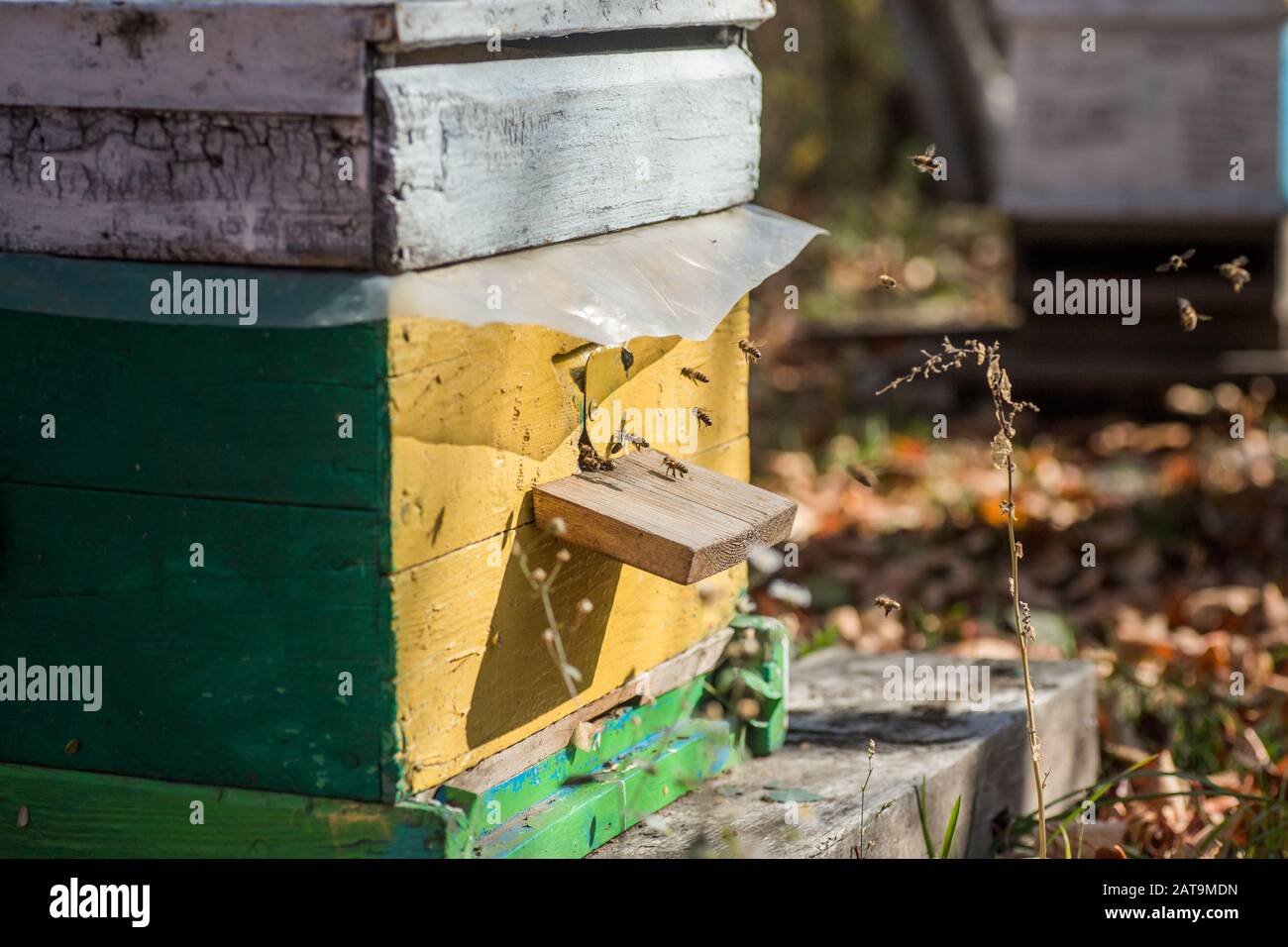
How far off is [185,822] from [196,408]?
1.54ft

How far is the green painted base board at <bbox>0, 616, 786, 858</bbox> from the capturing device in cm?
176

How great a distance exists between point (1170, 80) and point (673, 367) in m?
3.58

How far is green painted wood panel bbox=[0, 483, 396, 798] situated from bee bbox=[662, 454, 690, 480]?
509 millimetres

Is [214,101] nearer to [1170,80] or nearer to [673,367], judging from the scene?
[673,367]

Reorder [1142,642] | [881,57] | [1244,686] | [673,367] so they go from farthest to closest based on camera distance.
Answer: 1. [881,57]
2. [1142,642]
3. [1244,686]
4. [673,367]

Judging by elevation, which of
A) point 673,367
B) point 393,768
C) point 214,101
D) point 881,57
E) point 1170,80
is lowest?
point 393,768

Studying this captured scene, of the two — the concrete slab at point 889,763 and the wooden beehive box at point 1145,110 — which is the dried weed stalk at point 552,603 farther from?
the wooden beehive box at point 1145,110

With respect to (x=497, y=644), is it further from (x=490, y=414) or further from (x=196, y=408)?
(x=196, y=408)

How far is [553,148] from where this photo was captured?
6.19 feet

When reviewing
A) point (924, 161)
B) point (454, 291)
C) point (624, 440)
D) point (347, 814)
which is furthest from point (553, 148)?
point (347, 814)

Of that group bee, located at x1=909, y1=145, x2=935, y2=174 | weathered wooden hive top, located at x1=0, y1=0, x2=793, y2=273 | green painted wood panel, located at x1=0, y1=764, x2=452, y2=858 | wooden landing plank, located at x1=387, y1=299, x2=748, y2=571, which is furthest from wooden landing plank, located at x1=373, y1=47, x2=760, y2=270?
green painted wood panel, located at x1=0, y1=764, x2=452, y2=858

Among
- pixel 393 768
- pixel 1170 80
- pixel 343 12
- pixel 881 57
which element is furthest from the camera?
pixel 881 57
